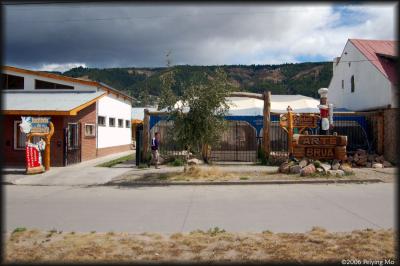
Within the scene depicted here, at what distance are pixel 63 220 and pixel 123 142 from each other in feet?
85.3

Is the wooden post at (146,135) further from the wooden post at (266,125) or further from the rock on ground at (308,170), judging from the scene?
the rock on ground at (308,170)

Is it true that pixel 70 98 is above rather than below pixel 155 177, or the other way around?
above

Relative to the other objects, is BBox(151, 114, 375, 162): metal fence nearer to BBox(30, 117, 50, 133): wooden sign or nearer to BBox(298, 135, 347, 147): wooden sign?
BBox(298, 135, 347, 147): wooden sign

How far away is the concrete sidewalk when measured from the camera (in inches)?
576

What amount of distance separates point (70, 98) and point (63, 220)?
1565 cm

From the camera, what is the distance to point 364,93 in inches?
958

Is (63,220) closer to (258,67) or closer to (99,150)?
(99,150)

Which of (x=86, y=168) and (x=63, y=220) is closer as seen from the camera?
(x=63, y=220)

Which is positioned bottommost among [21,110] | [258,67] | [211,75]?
[21,110]

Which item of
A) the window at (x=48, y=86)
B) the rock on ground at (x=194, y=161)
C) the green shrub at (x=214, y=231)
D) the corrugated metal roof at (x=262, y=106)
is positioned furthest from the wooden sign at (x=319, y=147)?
the window at (x=48, y=86)

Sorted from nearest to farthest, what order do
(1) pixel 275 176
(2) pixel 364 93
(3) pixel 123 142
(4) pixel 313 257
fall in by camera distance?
(4) pixel 313 257 < (1) pixel 275 176 < (2) pixel 364 93 < (3) pixel 123 142

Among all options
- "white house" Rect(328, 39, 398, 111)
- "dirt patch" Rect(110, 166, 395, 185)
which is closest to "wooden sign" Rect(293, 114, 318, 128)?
"dirt patch" Rect(110, 166, 395, 185)

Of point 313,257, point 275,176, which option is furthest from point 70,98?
point 313,257

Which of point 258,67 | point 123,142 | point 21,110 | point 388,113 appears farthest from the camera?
point 258,67
